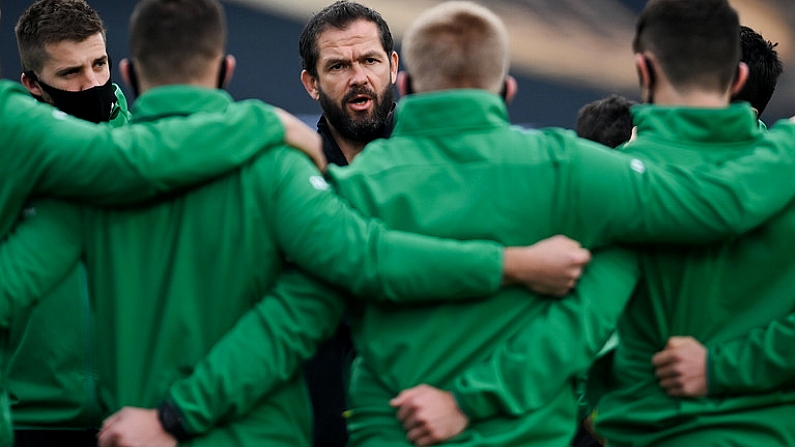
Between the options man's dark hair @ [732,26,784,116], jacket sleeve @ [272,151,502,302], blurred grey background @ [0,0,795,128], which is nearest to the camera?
jacket sleeve @ [272,151,502,302]

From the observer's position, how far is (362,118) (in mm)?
3912

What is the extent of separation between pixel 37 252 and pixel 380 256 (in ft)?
2.15

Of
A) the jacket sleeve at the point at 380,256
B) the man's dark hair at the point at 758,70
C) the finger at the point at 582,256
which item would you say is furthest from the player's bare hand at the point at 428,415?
the man's dark hair at the point at 758,70

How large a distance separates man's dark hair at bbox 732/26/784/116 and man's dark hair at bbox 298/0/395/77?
120 centimetres

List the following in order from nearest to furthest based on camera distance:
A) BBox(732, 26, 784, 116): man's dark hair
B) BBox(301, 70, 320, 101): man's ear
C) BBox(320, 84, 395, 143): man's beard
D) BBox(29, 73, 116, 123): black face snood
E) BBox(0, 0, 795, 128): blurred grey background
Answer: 1. BBox(732, 26, 784, 116): man's dark hair
2. BBox(29, 73, 116, 123): black face snood
3. BBox(320, 84, 395, 143): man's beard
4. BBox(301, 70, 320, 101): man's ear
5. BBox(0, 0, 795, 128): blurred grey background

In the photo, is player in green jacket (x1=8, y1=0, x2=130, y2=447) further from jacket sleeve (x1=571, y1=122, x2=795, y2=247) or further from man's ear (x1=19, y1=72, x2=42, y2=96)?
jacket sleeve (x1=571, y1=122, x2=795, y2=247)

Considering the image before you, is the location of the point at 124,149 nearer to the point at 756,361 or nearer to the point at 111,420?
the point at 111,420

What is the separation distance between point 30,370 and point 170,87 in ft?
3.30

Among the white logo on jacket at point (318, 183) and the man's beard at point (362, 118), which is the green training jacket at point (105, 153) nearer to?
the white logo on jacket at point (318, 183)

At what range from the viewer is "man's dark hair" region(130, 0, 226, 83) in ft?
7.66

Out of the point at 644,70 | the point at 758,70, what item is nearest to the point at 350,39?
the point at 758,70

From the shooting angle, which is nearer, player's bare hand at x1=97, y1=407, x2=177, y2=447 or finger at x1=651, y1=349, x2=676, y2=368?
player's bare hand at x1=97, y1=407, x2=177, y2=447

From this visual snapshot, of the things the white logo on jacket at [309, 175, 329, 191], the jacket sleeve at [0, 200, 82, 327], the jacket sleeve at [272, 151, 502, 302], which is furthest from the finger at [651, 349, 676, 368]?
the jacket sleeve at [0, 200, 82, 327]

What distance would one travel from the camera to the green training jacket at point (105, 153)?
7.38 feet
